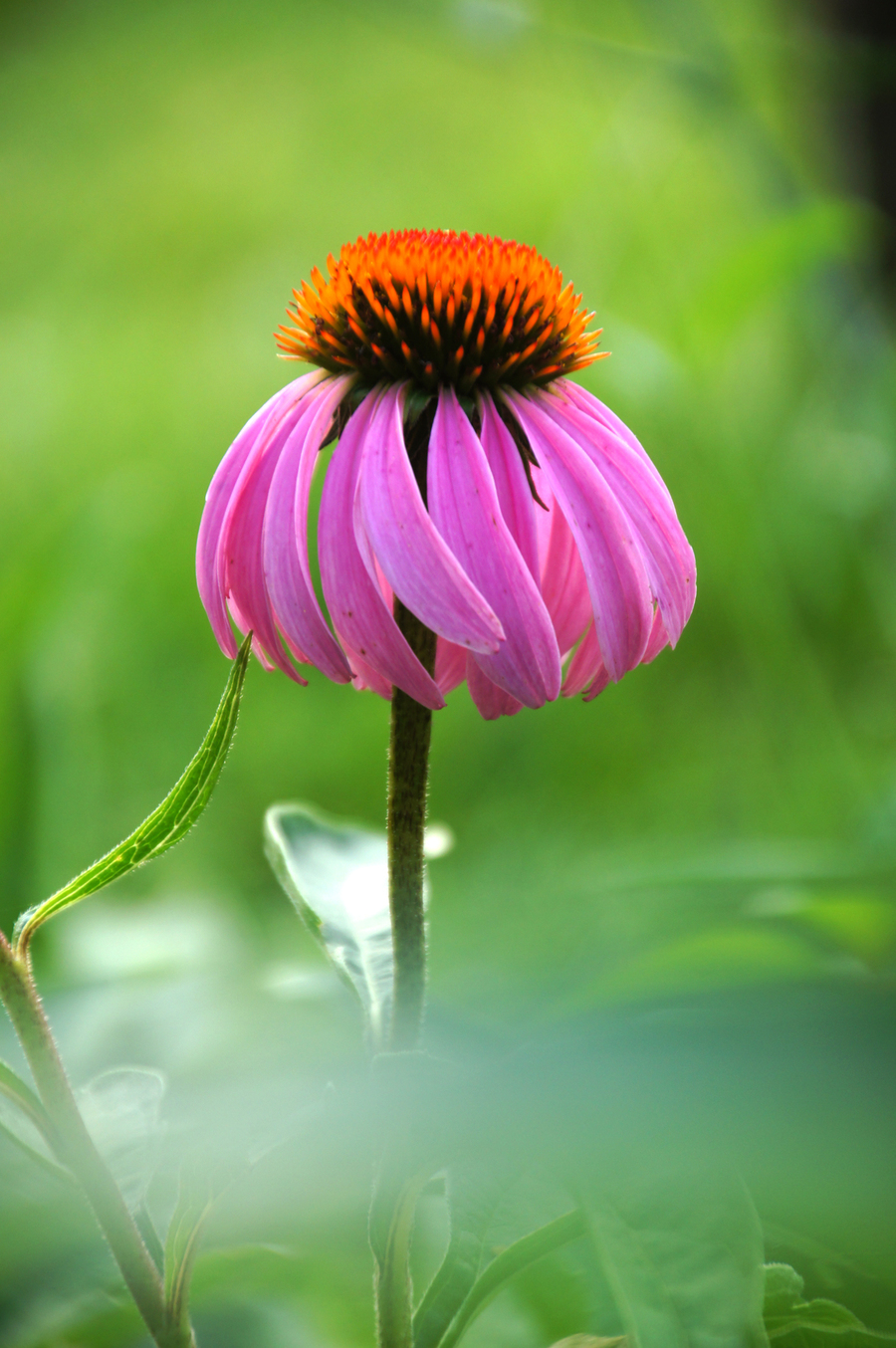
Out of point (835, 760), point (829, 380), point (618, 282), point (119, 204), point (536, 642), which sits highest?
point (119, 204)

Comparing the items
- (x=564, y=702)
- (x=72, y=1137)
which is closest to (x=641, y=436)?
(x=564, y=702)

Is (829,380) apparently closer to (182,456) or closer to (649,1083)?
(182,456)

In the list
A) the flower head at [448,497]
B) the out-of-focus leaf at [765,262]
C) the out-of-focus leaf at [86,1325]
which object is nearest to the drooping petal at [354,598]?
the flower head at [448,497]

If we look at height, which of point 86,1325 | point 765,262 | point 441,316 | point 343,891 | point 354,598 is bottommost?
point 86,1325

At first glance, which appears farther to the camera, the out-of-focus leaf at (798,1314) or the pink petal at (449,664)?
the pink petal at (449,664)

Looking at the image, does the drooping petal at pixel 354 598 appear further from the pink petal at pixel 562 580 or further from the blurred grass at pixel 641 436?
the blurred grass at pixel 641 436

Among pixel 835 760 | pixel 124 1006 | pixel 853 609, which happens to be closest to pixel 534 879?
pixel 835 760

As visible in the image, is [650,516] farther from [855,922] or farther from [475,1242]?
[855,922]
